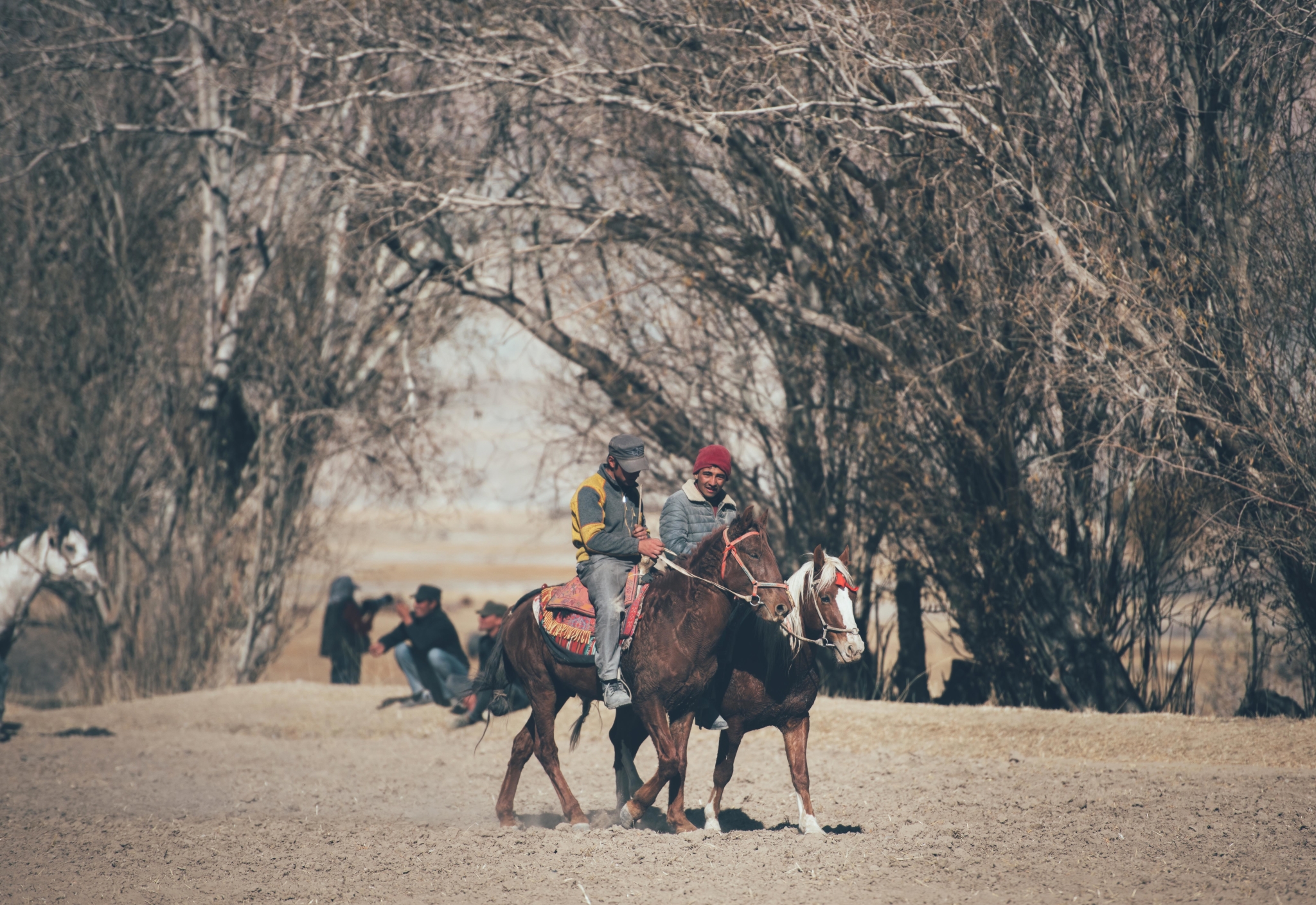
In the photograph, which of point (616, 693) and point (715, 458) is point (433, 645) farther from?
point (715, 458)

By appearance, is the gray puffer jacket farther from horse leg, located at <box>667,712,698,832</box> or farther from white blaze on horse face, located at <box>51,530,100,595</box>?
white blaze on horse face, located at <box>51,530,100,595</box>

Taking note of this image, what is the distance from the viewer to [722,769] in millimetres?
7004

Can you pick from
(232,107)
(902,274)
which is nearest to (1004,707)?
(902,274)

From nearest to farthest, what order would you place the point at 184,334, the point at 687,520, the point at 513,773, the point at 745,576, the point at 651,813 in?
the point at 745,576 → the point at 687,520 → the point at 513,773 → the point at 651,813 → the point at 184,334

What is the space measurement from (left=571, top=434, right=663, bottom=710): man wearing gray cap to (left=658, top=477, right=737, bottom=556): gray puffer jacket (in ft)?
0.59

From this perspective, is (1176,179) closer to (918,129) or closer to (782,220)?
(918,129)

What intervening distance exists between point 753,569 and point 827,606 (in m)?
0.49

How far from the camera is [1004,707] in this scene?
11.2 m

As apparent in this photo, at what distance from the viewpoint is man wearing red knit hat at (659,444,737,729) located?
6996 millimetres

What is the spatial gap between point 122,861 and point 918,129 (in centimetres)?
900

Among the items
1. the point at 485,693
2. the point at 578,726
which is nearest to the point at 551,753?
the point at 578,726

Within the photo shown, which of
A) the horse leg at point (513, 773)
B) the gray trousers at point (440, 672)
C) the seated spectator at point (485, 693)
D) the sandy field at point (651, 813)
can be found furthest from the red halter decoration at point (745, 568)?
the gray trousers at point (440, 672)

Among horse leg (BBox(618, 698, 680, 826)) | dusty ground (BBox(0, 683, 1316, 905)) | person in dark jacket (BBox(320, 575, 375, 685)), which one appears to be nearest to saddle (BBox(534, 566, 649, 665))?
horse leg (BBox(618, 698, 680, 826))

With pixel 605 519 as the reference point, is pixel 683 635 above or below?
below
